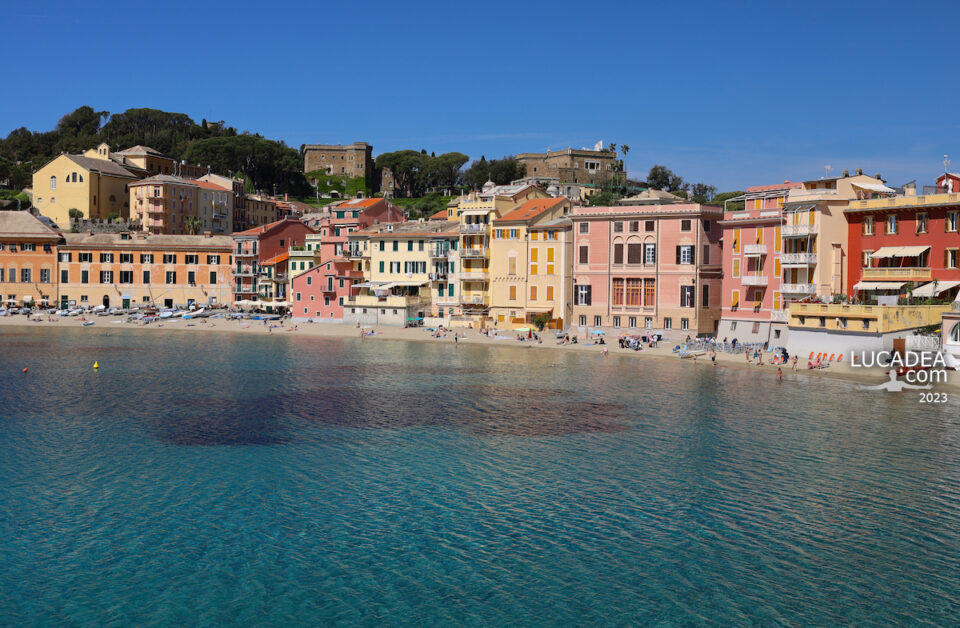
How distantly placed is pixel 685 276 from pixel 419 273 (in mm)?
31635

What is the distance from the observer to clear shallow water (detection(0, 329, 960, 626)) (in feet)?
73.0

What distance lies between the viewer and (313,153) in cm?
19312

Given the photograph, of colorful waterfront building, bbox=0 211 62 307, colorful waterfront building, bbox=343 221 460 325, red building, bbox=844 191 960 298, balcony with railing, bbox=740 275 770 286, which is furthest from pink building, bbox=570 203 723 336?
colorful waterfront building, bbox=0 211 62 307

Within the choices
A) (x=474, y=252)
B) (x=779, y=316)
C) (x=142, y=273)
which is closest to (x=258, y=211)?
A: (x=142, y=273)

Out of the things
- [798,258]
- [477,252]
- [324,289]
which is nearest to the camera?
[798,258]

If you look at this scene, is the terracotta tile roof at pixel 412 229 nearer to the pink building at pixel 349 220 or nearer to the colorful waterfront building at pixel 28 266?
the pink building at pixel 349 220

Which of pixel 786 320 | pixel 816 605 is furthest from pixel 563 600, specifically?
pixel 786 320

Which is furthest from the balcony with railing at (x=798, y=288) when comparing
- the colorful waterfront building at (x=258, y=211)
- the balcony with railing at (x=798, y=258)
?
the colorful waterfront building at (x=258, y=211)

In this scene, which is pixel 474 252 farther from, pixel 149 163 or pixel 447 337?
pixel 149 163

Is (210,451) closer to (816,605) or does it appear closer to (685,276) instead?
(816,605)

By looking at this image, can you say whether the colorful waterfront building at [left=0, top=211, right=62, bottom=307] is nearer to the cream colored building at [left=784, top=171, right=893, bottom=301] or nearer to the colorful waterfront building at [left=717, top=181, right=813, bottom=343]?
the colorful waterfront building at [left=717, top=181, right=813, bottom=343]

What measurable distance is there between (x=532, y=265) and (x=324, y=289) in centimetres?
2665

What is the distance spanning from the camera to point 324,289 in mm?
98250

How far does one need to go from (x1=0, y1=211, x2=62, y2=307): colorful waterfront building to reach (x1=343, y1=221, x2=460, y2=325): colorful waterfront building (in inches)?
1720
